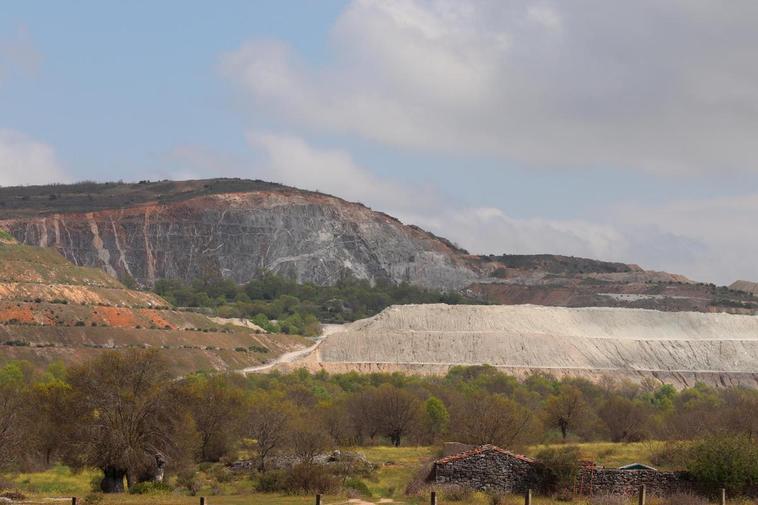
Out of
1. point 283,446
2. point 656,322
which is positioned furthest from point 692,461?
point 656,322

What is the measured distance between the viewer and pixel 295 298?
565ft

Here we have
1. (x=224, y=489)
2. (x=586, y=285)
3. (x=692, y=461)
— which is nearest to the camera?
(x=692, y=461)

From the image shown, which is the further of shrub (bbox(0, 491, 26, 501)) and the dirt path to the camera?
the dirt path

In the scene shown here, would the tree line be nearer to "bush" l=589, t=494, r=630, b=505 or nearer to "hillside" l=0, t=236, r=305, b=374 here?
"bush" l=589, t=494, r=630, b=505

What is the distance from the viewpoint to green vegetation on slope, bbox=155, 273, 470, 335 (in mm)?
162425

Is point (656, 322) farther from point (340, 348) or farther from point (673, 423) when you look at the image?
point (673, 423)

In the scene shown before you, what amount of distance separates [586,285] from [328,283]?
129 ft

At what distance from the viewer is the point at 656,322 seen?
149 metres

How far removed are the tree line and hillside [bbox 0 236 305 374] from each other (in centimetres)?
1295

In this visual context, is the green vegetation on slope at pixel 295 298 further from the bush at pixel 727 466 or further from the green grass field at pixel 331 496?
the bush at pixel 727 466

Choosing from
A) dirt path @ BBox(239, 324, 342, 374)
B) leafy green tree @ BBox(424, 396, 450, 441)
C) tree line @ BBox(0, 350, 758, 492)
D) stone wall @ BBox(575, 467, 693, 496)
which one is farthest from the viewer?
dirt path @ BBox(239, 324, 342, 374)

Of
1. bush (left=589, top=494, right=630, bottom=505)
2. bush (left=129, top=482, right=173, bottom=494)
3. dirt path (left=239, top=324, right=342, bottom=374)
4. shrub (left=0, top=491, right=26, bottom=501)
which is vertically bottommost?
bush (left=129, top=482, right=173, bottom=494)

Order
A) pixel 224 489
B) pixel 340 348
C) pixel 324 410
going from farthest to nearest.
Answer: pixel 340 348 → pixel 324 410 → pixel 224 489

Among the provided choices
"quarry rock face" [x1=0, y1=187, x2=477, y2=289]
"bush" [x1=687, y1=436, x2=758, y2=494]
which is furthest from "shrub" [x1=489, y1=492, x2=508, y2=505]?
"quarry rock face" [x1=0, y1=187, x2=477, y2=289]
